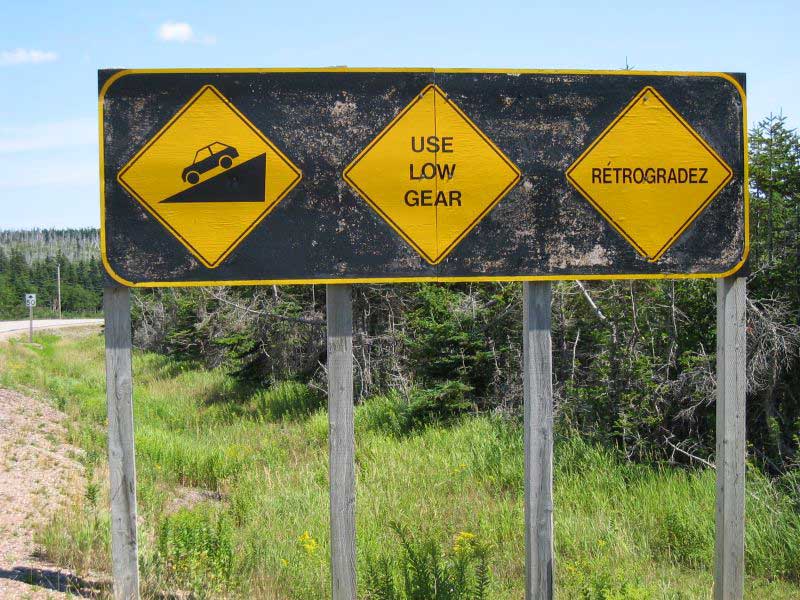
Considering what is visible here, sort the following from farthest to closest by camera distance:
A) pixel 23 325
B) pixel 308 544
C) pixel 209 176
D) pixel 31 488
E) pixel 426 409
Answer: pixel 23 325 → pixel 426 409 → pixel 31 488 → pixel 308 544 → pixel 209 176

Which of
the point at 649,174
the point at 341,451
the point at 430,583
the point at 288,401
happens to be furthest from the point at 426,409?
the point at 649,174

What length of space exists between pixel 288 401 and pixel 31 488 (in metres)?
6.97

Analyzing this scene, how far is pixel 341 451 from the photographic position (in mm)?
3430

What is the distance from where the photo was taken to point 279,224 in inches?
133

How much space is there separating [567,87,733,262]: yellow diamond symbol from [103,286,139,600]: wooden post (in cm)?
245

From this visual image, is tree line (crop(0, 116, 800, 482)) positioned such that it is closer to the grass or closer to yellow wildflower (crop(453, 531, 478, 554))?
the grass

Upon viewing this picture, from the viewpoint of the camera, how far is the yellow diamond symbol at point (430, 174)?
343cm

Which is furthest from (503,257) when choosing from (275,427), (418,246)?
(275,427)

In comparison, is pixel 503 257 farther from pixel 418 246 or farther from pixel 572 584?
pixel 572 584

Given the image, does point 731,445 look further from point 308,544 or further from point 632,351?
point 632,351

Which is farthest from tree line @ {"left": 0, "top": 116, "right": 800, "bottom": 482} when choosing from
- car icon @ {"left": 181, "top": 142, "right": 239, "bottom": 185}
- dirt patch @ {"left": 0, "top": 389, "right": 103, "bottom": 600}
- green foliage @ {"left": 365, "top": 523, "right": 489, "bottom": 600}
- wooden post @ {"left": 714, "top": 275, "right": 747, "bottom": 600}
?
car icon @ {"left": 181, "top": 142, "right": 239, "bottom": 185}

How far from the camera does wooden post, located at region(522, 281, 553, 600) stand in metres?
3.51

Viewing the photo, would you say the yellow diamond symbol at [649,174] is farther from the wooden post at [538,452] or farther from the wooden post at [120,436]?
the wooden post at [120,436]

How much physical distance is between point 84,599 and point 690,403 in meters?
5.98
